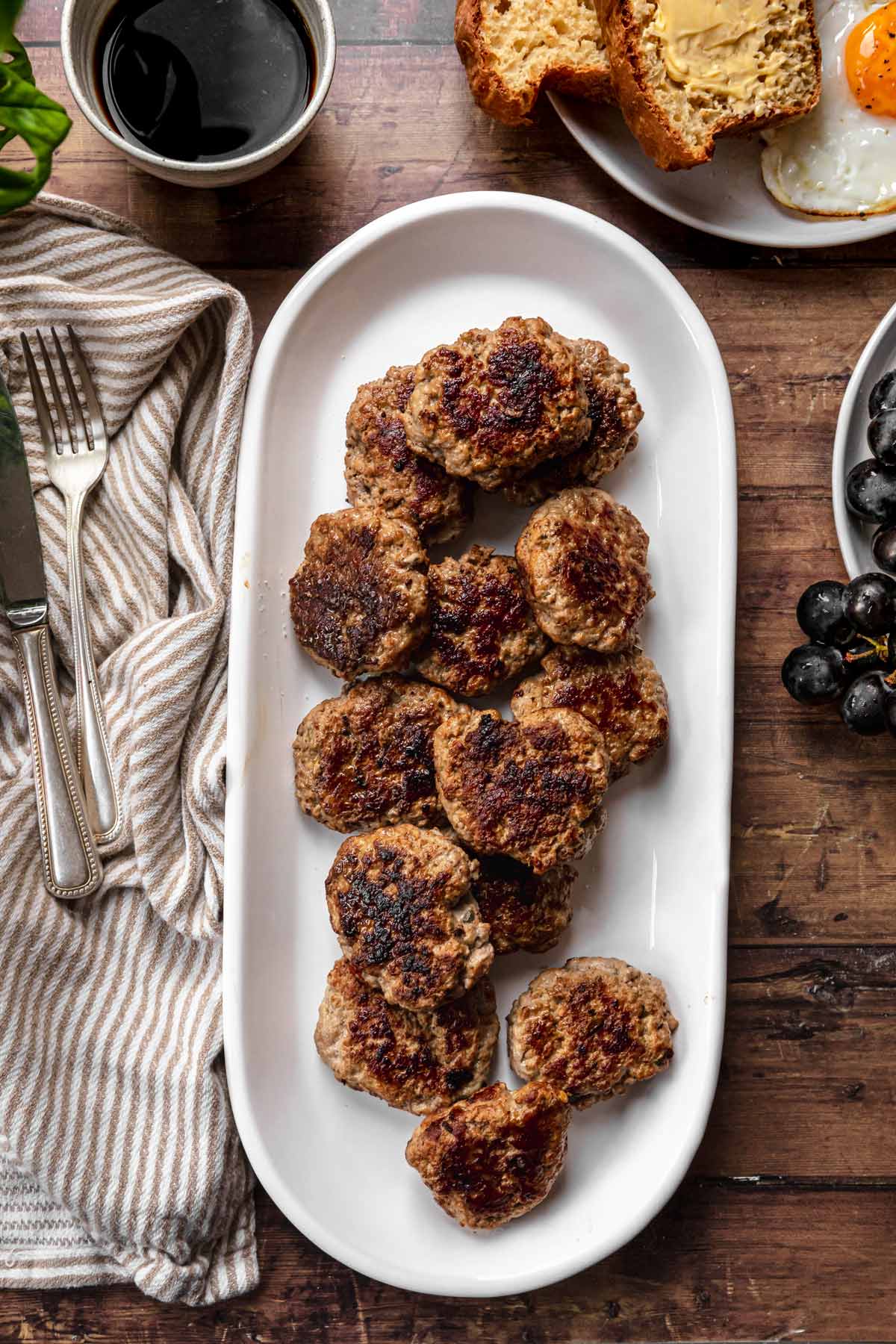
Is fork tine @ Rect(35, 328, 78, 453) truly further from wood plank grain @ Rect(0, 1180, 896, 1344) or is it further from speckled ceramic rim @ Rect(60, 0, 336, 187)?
wood plank grain @ Rect(0, 1180, 896, 1344)

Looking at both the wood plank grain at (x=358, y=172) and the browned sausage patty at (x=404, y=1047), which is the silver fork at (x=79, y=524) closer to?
the wood plank grain at (x=358, y=172)

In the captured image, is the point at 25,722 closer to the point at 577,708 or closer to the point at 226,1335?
the point at 577,708

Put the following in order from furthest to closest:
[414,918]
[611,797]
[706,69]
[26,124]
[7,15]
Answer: [611,797], [706,69], [414,918], [26,124], [7,15]

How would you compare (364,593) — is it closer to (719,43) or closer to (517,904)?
(517,904)

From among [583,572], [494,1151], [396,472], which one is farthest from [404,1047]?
[396,472]

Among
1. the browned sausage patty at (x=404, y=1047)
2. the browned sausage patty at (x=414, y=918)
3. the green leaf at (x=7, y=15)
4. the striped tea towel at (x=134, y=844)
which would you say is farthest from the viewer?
the striped tea towel at (x=134, y=844)

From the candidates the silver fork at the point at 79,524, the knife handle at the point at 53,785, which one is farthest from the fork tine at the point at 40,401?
the knife handle at the point at 53,785

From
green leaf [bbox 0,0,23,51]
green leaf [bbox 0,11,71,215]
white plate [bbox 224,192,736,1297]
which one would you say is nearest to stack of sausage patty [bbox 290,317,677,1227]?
white plate [bbox 224,192,736,1297]
